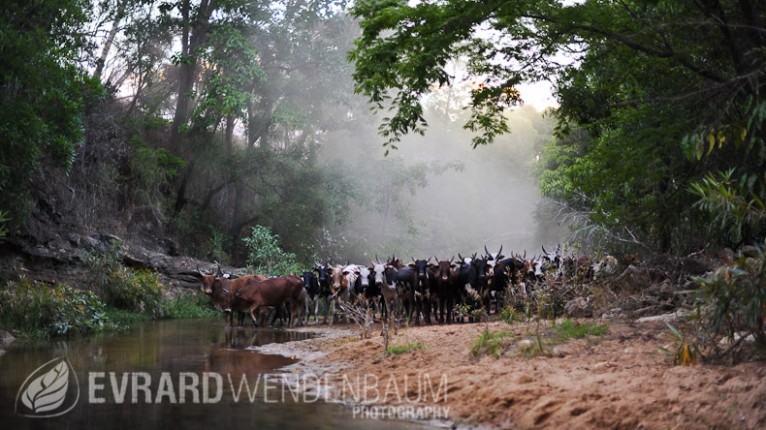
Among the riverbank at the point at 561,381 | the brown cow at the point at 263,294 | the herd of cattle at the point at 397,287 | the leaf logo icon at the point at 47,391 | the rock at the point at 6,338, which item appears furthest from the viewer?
the brown cow at the point at 263,294

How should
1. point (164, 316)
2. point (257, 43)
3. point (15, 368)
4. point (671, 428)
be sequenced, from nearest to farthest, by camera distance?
point (671, 428), point (15, 368), point (164, 316), point (257, 43)

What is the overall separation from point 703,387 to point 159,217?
2418 cm

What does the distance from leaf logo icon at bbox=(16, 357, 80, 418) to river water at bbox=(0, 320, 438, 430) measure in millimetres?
13

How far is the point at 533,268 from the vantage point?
18.9 metres

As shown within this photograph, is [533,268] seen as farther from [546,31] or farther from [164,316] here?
[164,316]

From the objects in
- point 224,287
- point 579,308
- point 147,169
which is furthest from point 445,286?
point 147,169

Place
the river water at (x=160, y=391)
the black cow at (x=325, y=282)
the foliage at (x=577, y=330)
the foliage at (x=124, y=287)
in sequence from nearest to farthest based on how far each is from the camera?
the river water at (x=160, y=391) → the foliage at (x=577, y=330) → the foliage at (x=124, y=287) → the black cow at (x=325, y=282)

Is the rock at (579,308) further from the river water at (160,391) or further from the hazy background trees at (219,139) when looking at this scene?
the hazy background trees at (219,139)

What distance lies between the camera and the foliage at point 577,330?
406 inches

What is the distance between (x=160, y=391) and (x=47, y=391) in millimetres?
1245

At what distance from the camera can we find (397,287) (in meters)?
18.1

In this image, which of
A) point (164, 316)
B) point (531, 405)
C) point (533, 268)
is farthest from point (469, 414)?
point (164, 316)

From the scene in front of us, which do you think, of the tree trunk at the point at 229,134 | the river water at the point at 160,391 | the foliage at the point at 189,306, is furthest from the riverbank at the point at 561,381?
the tree trunk at the point at 229,134

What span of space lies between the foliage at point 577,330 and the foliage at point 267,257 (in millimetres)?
17933
